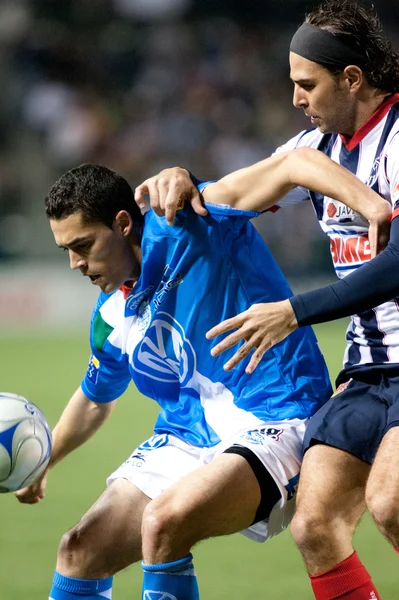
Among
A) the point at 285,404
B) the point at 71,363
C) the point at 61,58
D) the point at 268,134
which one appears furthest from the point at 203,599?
the point at 61,58

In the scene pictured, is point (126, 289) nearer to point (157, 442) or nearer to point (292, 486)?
point (157, 442)

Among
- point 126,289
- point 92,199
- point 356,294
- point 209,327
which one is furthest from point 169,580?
point 92,199

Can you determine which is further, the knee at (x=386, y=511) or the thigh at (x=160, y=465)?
the thigh at (x=160, y=465)

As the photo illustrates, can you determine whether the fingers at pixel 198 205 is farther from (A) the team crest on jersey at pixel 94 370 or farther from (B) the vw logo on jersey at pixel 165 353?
(A) the team crest on jersey at pixel 94 370

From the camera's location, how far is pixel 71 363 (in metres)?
9.38

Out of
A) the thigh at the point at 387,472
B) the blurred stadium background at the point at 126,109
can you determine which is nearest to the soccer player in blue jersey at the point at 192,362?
the thigh at the point at 387,472

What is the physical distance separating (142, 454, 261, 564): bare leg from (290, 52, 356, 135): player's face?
119 centimetres

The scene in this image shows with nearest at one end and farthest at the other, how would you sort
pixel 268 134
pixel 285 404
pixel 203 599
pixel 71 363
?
pixel 285 404, pixel 203 599, pixel 71 363, pixel 268 134

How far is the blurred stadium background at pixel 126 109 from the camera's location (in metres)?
11.2

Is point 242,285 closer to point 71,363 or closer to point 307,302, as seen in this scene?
point 307,302

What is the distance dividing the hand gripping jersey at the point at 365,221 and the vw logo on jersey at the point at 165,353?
1.85ft

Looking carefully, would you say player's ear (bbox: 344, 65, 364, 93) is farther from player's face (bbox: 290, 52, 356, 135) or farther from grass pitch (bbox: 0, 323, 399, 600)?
grass pitch (bbox: 0, 323, 399, 600)

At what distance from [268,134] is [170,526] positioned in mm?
11177

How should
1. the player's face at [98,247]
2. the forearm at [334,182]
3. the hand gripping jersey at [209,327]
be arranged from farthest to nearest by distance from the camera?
the player's face at [98,247] → the hand gripping jersey at [209,327] → the forearm at [334,182]
